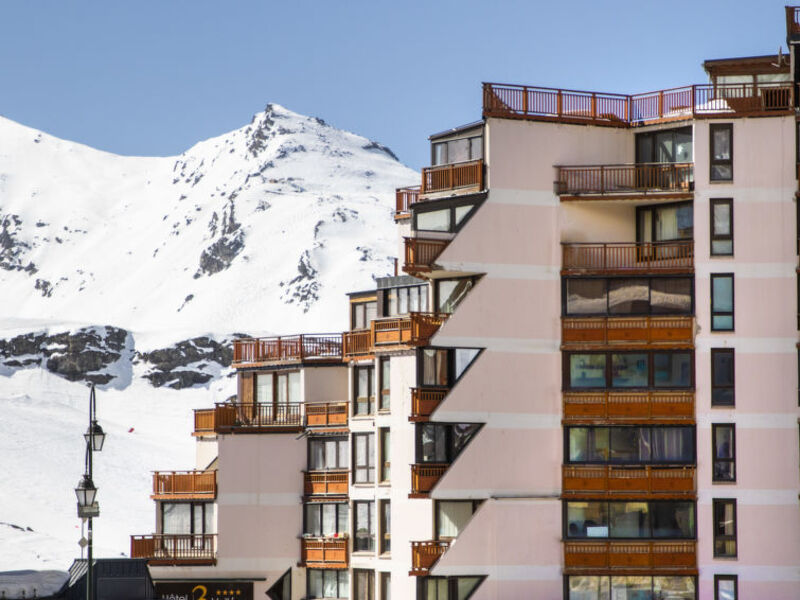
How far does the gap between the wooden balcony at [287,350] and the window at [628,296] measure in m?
17.1

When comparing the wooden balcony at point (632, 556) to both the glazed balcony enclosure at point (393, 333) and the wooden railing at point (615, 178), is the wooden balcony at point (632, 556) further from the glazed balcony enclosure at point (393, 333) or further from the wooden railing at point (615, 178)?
the wooden railing at point (615, 178)

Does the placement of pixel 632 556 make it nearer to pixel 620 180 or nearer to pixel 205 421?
pixel 620 180

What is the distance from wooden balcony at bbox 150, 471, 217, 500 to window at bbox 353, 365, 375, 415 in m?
7.74

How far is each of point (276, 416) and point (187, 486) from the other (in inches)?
179

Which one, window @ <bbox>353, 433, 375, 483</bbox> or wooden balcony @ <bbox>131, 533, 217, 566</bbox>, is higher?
window @ <bbox>353, 433, 375, 483</bbox>

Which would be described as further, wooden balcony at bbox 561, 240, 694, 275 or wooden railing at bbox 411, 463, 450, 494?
wooden railing at bbox 411, 463, 450, 494

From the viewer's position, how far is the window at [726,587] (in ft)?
181

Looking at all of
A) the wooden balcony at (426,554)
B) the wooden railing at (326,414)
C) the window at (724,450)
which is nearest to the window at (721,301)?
the window at (724,450)

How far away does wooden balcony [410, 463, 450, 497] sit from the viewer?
57188 mm

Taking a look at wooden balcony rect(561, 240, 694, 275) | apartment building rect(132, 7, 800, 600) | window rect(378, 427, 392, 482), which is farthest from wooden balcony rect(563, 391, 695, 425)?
window rect(378, 427, 392, 482)

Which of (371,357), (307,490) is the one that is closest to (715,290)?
(371,357)

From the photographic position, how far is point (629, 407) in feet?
185

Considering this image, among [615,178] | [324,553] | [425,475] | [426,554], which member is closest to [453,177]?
[615,178]

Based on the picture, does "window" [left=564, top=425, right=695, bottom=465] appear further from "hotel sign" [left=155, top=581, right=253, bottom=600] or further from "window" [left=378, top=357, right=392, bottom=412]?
"hotel sign" [left=155, top=581, right=253, bottom=600]
